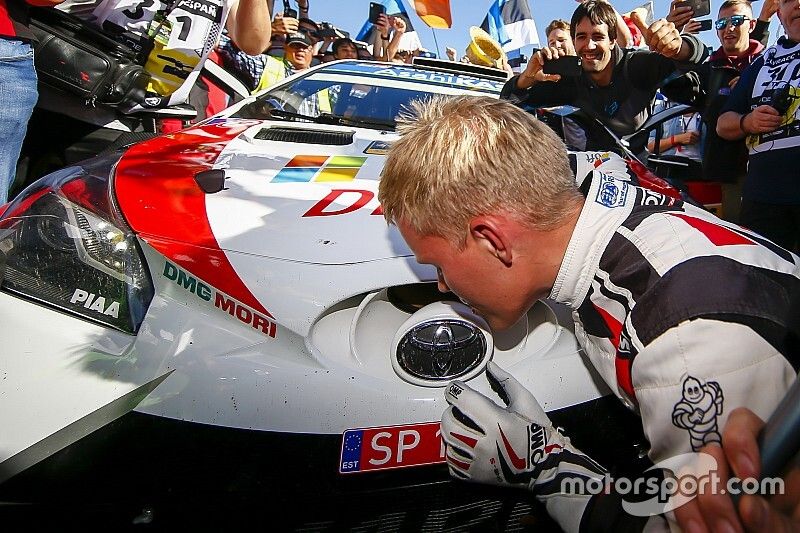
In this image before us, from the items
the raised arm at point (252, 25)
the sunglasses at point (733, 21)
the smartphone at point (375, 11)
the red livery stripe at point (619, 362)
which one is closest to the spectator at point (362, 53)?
the smartphone at point (375, 11)

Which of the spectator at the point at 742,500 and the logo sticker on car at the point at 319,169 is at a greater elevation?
the spectator at the point at 742,500

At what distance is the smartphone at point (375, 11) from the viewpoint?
6688mm

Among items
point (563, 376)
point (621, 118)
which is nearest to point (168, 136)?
point (563, 376)

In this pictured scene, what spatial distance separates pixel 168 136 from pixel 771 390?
2.08 meters

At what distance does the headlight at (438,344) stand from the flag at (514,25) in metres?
7.84

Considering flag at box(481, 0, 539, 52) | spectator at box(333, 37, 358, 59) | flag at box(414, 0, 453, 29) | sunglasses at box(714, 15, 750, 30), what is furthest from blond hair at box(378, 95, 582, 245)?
flag at box(481, 0, 539, 52)

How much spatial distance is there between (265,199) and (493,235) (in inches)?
29.2

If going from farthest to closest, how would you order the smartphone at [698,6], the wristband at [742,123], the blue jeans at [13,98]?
the smartphone at [698,6], the wristband at [742,123], the blue jeans at [13,98]

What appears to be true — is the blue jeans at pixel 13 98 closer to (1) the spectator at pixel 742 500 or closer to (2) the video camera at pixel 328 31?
(1) the spectator at pixel 742 500

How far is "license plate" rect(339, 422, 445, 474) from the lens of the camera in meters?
1.30

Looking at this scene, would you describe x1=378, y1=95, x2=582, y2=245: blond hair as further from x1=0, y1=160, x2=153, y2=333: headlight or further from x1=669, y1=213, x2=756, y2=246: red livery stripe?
x1=0, y1=160, x2=153, y2=333: headlight

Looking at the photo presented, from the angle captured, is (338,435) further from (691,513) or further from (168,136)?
(168,136)

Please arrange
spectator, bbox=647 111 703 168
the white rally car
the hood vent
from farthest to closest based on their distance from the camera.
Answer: spectator, bbox=647 111 703 168 → the hood vent → the white rally car

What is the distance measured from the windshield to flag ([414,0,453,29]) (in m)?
4.50
